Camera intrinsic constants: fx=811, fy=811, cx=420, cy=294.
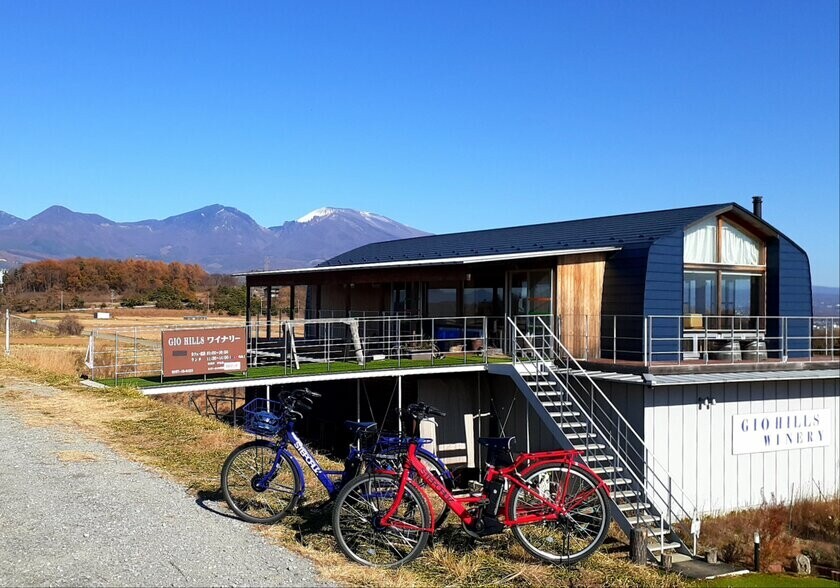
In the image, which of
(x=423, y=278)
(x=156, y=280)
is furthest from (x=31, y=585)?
(x=156, y=280)

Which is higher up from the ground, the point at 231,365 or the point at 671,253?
the point at 671,253

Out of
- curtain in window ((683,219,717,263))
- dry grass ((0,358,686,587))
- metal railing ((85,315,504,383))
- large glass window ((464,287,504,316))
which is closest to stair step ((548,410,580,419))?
metal railing ((85,315,504,383))

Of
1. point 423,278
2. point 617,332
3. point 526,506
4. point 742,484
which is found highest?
point 423,278

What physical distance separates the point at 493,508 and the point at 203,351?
9.49 meters

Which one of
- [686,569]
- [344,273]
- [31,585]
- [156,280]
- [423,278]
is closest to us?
[31,585]

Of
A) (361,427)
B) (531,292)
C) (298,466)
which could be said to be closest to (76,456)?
(298,466)

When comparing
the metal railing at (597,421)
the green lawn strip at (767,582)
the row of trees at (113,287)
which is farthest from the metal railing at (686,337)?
the row of trees at (113,287)

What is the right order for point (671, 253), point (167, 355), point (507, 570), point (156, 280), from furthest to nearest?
point (156, 280) < point (671, 253) < point (167, 355) < point (507, 570)

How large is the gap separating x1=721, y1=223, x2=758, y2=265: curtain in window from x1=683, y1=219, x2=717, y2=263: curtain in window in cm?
24

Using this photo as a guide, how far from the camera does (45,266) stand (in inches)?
3762

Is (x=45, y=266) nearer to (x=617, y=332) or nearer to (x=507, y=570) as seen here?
(x=617, y=332)

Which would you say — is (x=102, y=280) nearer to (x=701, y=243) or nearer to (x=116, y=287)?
(x=116, y=287)

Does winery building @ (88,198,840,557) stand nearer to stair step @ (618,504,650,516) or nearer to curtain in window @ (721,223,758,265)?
curtain in window @ (721,223,758,265)

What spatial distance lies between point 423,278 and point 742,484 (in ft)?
24.7
